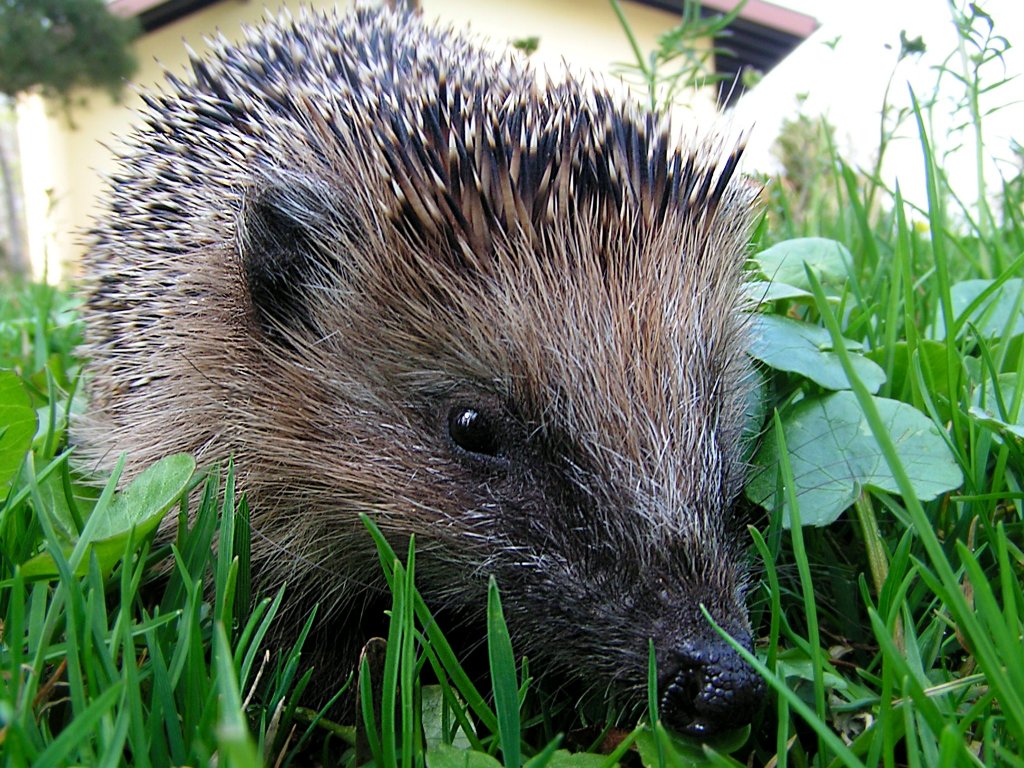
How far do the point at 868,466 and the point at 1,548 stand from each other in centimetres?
179

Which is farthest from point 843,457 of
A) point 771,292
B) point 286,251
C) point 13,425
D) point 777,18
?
point 777,18

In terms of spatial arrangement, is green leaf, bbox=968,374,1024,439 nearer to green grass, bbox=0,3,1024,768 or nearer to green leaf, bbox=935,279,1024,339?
green grass, bbox=0,3,1024,768

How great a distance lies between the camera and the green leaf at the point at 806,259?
2.70m

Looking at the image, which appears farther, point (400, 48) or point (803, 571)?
point (400, 48)

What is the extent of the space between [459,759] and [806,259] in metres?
2.06

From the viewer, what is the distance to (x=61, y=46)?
1634 centimetres

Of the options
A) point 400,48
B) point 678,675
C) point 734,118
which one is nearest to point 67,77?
point 400,48

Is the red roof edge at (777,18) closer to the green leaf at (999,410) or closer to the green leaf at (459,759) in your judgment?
the green leaf at (999,410)

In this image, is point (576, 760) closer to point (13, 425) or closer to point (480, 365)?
point (480, 365)

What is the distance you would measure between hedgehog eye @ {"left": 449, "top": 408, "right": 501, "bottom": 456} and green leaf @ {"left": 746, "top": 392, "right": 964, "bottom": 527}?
65 cm

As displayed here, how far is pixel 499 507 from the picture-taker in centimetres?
167

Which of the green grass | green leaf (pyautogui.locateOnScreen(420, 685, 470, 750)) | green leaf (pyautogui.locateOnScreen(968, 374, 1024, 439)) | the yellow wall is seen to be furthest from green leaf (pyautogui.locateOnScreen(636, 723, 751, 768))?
the yellow wall

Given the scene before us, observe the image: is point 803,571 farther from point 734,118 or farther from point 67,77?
point 67,77

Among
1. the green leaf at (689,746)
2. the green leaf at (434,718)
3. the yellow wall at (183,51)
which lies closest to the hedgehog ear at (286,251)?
the green leaf at (434,718)
